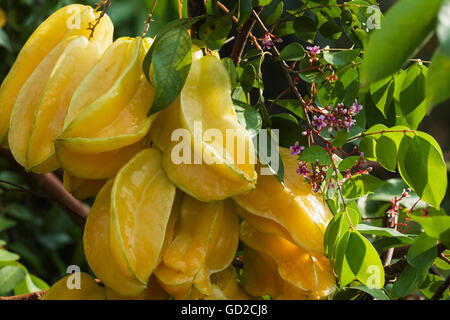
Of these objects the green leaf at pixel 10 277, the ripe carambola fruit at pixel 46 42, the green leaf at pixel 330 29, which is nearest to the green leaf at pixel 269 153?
the green leaf at pixel 330 29

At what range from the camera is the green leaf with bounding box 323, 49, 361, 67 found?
80 cm

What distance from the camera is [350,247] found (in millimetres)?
758

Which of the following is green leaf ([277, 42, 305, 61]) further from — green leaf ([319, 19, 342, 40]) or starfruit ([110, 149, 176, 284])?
starfruit ([110, 149, 176, 284])

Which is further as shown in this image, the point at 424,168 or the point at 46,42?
the point at 46,42

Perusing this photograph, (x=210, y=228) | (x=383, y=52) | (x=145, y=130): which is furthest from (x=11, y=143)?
(x=383, y=52)

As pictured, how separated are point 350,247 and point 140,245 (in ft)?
1.01

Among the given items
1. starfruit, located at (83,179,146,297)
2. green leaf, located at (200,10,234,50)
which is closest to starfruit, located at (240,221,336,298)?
starfruit, located at (83,179,146,297)

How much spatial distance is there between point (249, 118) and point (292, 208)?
0.53 feet

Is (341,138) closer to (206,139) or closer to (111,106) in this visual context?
(206,139)

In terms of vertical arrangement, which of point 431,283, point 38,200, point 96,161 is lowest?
point 38,200

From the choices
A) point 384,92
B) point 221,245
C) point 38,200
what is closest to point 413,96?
point 384,92

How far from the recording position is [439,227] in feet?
2.32

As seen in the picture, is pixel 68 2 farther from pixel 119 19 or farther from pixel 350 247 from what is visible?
pixel 350 247

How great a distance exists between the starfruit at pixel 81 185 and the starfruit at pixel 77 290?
0.48 feet
